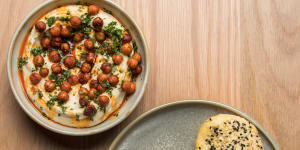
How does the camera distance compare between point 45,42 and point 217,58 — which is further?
point 217,58

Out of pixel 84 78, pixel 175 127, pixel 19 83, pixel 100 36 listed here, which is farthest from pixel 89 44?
pixel 175 127

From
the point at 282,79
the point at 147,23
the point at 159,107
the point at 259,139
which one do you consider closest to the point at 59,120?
the point at 159,107

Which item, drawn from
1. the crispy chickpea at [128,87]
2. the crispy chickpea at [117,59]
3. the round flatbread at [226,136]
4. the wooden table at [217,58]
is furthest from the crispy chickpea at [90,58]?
the round flatbread at [226,136]

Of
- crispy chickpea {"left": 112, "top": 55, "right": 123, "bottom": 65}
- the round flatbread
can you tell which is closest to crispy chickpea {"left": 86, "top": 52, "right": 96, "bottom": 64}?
crispy chickpea {"left": 112, "top": 55, "right": 123, "bottom": 65}

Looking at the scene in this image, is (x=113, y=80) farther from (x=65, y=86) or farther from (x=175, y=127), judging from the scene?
(x=175, y=127)

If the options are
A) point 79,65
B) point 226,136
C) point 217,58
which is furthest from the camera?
point 217,58

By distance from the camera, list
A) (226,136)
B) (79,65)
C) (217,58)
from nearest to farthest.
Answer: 1. (226,136)
2. (79,65)
3. (217,58)
